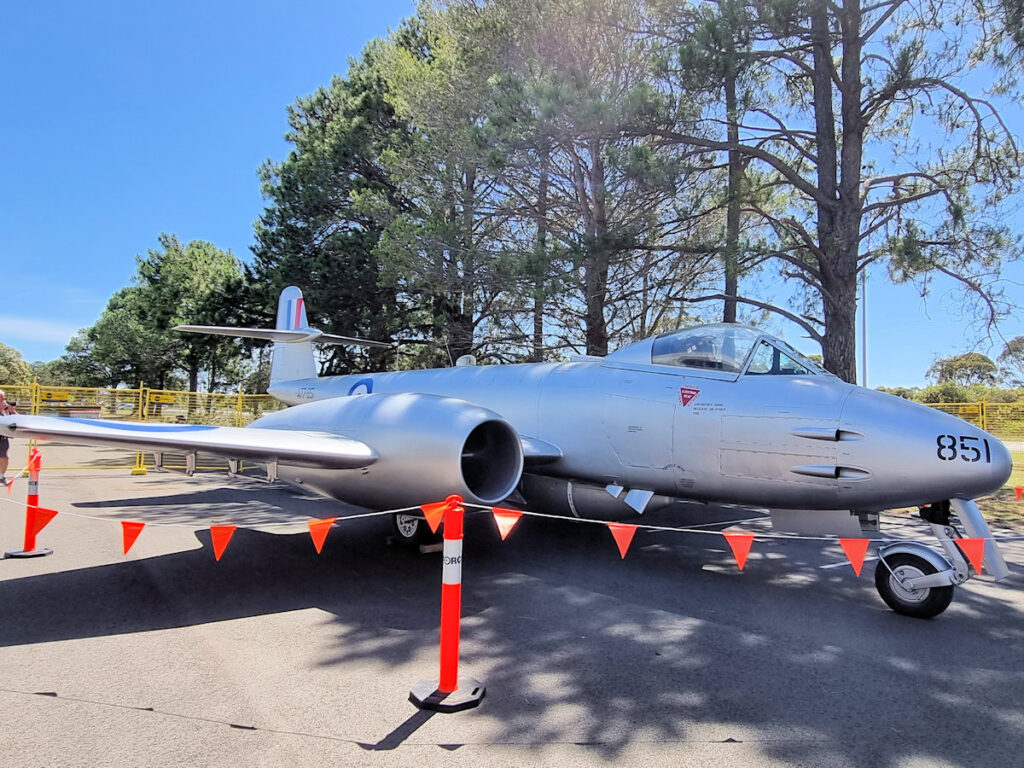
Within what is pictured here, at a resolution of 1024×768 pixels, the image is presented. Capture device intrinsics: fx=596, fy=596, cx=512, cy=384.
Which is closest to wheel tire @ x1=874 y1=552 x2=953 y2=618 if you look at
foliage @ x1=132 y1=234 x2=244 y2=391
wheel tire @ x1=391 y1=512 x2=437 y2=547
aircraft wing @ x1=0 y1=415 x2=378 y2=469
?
wheel tire @ x1=391 y1=512 x2=437 y2=547

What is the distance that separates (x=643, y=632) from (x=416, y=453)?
229 cm

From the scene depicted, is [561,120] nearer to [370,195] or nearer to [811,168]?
[811,168]

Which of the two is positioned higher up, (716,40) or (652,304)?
(716,40)

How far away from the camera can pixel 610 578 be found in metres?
5.38

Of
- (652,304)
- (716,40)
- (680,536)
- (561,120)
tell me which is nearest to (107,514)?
(680,536)

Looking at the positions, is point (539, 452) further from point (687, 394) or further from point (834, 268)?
point (834, 268)

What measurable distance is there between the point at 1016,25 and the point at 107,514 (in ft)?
46.6

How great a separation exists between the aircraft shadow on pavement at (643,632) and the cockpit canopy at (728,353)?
1.89 m

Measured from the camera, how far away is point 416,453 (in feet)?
16.7

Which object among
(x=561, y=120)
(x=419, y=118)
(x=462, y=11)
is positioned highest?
(x=462, y=11)

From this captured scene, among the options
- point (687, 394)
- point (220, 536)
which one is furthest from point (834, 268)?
point (220, 536)

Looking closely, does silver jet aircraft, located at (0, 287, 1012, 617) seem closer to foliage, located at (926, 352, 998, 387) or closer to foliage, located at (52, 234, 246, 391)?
foliage, located at (52, 234, 246, 391)

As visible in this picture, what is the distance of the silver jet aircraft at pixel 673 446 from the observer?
4.37 m

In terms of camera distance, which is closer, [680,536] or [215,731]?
[215,731]
